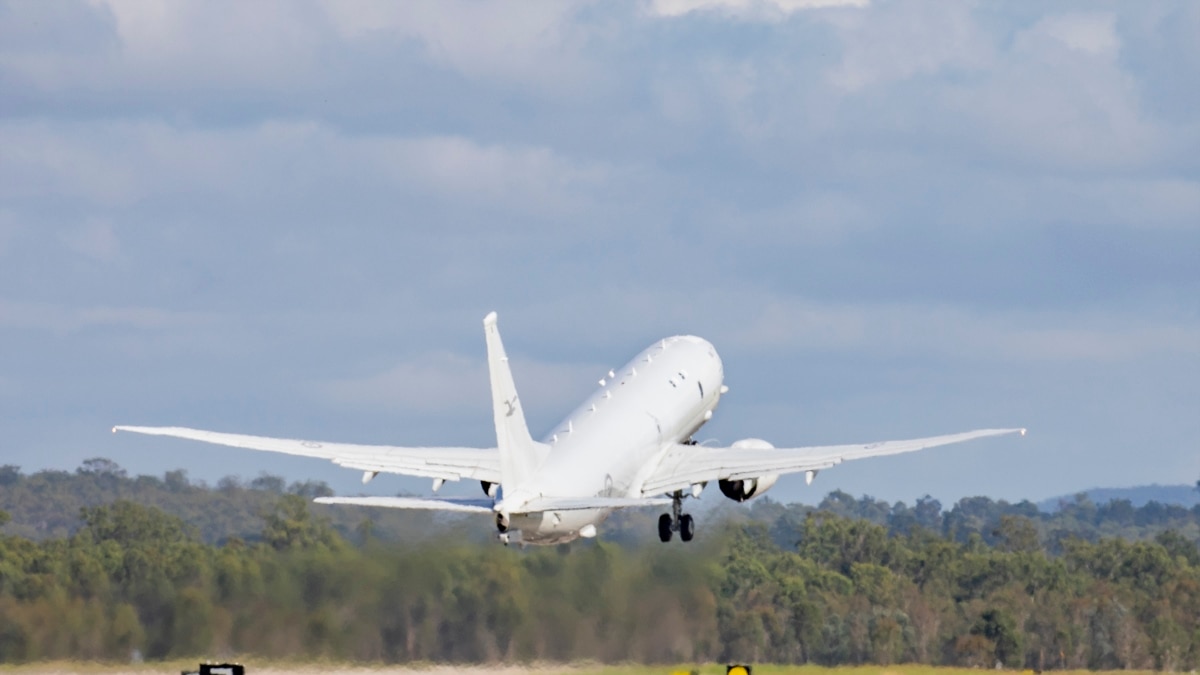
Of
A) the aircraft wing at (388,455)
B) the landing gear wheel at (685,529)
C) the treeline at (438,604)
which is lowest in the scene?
the treeline at (438,604)

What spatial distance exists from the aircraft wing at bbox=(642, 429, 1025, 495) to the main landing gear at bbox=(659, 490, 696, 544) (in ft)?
5.15

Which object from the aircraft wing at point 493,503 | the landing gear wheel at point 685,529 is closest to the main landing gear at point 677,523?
the landing gear wheel at point 685,529

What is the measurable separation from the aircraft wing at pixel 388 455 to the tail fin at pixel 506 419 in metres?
7.00

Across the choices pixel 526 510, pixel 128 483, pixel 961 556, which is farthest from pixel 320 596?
pixel 961 556

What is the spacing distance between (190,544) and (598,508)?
15860 millimetres

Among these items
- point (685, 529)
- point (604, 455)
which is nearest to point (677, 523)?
point (685, 529)

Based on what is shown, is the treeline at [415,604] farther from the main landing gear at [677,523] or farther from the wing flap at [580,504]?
the wing flap at [580,504]

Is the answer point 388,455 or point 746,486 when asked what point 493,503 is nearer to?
point 388,455

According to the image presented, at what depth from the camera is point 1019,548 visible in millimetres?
125938

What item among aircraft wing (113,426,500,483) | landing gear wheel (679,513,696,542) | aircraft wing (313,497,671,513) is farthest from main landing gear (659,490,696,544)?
aircraft wing (313,497,671,513)

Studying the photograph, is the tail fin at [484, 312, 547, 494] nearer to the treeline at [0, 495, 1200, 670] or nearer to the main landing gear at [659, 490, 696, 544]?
the treeline at [0, 495, 1200, 670]

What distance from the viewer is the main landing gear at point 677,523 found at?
78.8 m

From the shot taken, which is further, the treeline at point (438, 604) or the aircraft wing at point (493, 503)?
the treeline at point (438, 604)

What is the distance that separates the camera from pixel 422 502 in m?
65.6
